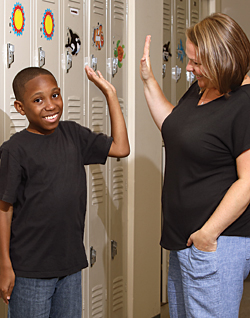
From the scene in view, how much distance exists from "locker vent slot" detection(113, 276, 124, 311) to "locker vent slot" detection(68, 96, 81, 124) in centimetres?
107

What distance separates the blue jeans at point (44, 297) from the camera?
57.6 inches

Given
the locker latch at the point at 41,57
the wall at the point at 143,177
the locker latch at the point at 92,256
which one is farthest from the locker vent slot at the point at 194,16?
the locker latch at the point at 92,256

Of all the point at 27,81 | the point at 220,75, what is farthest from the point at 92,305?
the point at 220,75

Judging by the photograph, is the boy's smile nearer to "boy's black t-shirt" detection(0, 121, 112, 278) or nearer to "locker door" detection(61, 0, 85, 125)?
"boy's black t-shirt" detection(0, 121, 112, 278)

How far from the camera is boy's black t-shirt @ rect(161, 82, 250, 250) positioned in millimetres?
1365

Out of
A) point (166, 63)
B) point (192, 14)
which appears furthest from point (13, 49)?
point (192, 14)

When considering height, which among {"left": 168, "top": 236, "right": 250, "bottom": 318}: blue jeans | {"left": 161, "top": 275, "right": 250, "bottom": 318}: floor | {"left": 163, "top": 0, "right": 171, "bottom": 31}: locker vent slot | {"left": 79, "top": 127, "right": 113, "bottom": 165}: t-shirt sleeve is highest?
{"left": 163, "top": 0, "right": 171, "bottom": 31}: locker vent slot

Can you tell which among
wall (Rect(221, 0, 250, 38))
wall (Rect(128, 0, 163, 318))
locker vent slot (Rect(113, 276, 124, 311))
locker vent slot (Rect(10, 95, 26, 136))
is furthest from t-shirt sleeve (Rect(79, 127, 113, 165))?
wall (Rect(221, 0, 250, 38))

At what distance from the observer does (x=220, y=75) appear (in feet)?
4.47

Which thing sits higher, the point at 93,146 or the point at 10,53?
the point at 10,53

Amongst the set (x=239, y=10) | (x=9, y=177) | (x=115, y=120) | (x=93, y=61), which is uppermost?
(x=239, y=10)

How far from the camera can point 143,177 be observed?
2.70 metres

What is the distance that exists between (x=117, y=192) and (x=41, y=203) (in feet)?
3.77

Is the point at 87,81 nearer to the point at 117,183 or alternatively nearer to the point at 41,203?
the point at 117,183
